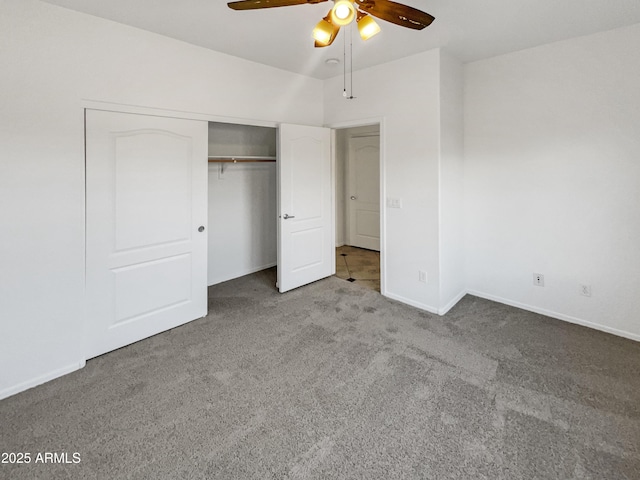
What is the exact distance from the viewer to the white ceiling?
231 cm

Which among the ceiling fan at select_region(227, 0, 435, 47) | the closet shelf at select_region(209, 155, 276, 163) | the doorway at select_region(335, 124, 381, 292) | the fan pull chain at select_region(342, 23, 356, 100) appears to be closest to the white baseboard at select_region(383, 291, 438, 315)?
the doorway at select_region(335, 124, 381, 292)

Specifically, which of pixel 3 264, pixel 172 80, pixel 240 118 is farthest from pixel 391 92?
pixel 3 264

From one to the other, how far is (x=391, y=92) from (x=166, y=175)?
2.41 m

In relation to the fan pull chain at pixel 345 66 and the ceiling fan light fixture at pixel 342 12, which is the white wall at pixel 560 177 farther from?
the ceiling fan light fixture at pixel 342 12

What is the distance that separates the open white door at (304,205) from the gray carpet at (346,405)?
3.52 feet

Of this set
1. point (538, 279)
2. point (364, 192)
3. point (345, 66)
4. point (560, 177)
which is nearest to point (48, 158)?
point (345, 66)

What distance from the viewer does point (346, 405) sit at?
201 cm

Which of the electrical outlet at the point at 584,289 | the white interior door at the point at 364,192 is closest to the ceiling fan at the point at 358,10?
the electrical outlet at the point at 584,289

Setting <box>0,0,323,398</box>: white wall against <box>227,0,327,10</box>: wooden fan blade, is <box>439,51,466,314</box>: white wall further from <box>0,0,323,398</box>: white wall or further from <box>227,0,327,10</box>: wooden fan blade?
<box>0,0,323,398</box>: white wall

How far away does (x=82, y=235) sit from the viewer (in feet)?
7.98

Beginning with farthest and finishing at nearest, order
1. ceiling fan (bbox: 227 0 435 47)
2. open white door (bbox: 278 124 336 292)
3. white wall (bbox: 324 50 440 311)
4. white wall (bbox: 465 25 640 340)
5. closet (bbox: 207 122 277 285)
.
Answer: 1. closet (bbox: 207 122 277 285)
2. open white door (bbox: 278 124 336 292)
3. white wall (bbox: 324 50 440 311)
4. white wall (bbox: 465 25 640 340)
5. ceiling fan (bbox: 227 0 435 47)

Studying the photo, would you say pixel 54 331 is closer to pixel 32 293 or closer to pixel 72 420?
pixel 32 293

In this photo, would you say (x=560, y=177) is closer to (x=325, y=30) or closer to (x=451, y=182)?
(x=451, y=182)

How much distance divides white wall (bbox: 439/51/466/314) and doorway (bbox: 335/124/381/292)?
2.15m
